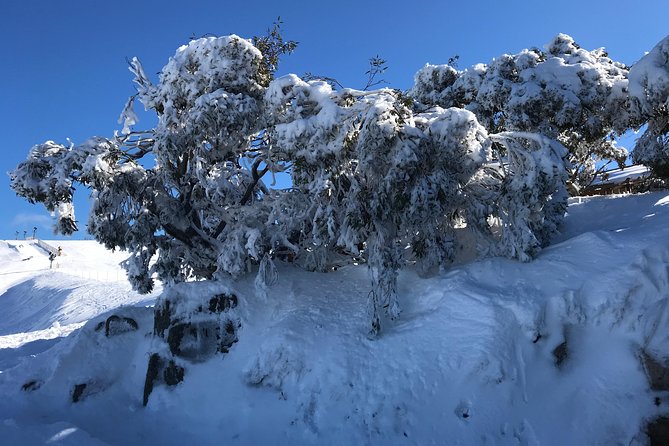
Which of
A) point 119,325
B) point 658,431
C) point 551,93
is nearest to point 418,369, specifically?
point 658,431

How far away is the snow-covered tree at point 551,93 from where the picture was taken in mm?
12492

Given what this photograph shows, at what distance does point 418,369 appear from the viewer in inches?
323

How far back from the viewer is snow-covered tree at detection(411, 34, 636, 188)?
12.5 meters

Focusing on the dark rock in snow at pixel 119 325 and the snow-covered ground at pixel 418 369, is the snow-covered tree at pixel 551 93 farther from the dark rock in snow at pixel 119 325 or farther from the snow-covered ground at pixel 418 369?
the dark rock in snow at pixel 119 325

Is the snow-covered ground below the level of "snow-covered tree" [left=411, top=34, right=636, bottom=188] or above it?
below

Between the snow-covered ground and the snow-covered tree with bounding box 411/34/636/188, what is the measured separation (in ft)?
11.5

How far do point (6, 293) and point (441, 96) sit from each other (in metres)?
38.1

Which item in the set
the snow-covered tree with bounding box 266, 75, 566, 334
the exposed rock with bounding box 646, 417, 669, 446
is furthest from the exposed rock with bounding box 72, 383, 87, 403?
the exposed rock with bounding box 646, 417, 669, 446

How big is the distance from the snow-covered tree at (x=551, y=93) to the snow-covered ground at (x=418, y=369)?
11.5 feet

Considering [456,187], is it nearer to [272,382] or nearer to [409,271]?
[409,271]

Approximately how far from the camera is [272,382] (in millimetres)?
8828

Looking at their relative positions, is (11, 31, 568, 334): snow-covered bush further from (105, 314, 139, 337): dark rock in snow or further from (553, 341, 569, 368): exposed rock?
(553, 341, 569, 368): exposed rock

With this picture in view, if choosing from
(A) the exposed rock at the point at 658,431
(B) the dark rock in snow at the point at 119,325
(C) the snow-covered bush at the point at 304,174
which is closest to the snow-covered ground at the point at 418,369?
(A) the exposed rock at the point at 658,431

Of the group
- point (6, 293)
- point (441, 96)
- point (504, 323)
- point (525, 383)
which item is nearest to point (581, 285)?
point (504, 323)
